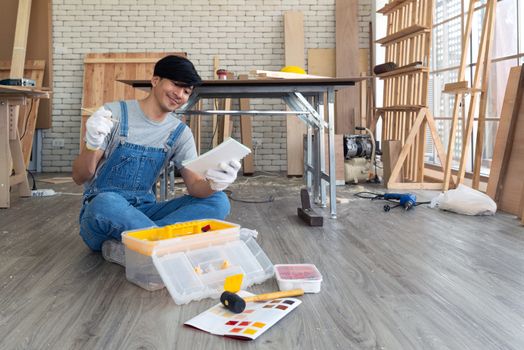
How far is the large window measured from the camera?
404 centimetres

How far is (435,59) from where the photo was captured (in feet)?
17.8

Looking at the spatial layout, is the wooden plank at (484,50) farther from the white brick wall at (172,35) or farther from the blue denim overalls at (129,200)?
the white brick wall at (172,35)

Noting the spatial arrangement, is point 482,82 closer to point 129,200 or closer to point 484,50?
point 484,50

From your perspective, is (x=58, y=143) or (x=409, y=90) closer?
(x=409, y=90)

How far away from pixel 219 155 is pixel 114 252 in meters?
0.69

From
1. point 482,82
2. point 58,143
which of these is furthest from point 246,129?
point 482,82

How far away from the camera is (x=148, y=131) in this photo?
2037mm

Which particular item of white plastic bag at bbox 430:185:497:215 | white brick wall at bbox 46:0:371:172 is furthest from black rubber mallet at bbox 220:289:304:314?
white brick wall at bbox 46:0:371:172

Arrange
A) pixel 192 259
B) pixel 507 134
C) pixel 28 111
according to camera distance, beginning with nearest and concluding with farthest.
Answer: pixel 192 259 → pixel 507 134 → pixel 28 111

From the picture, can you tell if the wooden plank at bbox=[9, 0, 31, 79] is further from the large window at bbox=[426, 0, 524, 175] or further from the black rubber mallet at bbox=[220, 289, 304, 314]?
the black rubber mallet at bbox=[220, 289, 304, 314]

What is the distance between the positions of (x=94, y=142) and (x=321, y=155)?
1944mm

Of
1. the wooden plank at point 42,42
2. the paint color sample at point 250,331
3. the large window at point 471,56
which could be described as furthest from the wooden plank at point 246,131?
the paint color sample at point 250,331

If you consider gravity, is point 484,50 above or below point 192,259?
above

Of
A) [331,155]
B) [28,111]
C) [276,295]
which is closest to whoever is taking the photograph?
[276,295]
